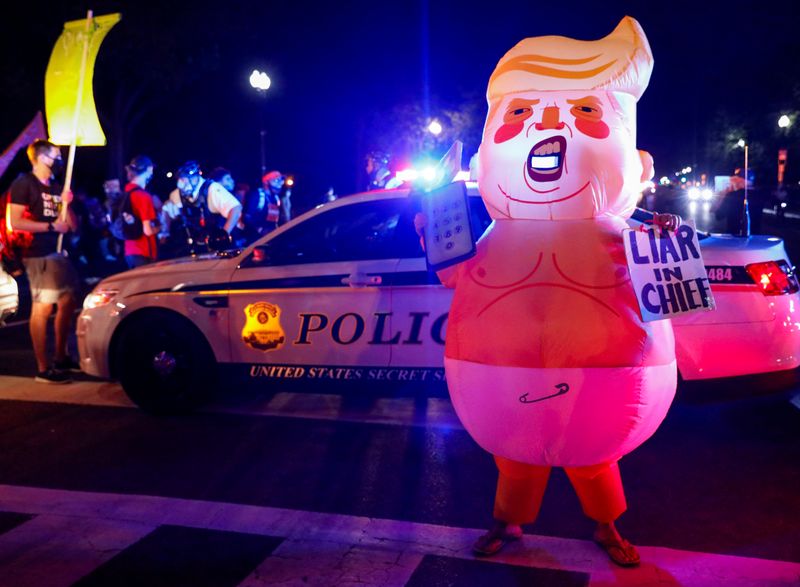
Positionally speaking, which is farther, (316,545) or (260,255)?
(260,255)

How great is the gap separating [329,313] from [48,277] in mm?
3052

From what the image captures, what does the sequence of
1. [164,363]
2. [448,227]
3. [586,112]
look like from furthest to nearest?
[164,363] < [448,227] < [586,112]

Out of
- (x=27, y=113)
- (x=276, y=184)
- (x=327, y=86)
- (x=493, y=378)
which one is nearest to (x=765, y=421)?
(x=493, y=378)

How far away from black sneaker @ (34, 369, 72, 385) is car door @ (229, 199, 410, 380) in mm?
2227

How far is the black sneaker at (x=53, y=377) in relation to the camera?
7.16m

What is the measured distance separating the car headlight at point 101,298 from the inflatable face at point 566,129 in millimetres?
3775

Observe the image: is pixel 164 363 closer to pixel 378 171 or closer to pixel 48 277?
pixel 48 277

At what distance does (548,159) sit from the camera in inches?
127

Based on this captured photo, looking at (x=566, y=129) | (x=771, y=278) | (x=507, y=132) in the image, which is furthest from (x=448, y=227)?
(x=771, y=278)

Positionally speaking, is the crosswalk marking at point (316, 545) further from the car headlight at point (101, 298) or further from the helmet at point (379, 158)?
the helmet at point (379, 158)

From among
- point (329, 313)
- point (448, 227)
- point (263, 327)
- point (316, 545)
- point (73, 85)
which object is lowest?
point (316, 545)

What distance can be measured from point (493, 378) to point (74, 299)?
17.1 ft

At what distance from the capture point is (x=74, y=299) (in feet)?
23.9

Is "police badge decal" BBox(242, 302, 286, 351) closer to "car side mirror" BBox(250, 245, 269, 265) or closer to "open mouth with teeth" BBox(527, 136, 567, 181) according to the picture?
"car side mirror" BBox(250, 245, 269, 265)
